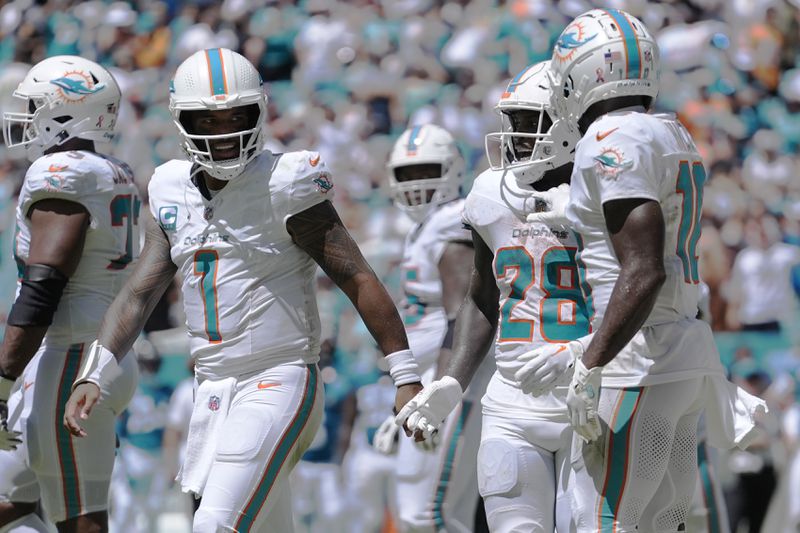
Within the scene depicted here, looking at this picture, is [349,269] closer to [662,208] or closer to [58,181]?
[662,208]

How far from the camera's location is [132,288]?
3.98 m

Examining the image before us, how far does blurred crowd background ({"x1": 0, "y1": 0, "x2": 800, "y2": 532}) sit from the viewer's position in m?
7.41

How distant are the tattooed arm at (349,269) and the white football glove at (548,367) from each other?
2.12ft

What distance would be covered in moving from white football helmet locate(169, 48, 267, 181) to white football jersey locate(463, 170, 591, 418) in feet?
2.59

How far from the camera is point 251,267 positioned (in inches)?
149

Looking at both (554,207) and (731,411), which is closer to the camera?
(731,411)

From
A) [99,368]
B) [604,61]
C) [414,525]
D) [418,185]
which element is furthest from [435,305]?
[604,61]

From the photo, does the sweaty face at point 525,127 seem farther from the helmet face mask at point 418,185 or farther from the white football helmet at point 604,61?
the helmet face mask at point 418,185

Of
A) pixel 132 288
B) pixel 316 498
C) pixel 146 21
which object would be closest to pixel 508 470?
pixel 132 288

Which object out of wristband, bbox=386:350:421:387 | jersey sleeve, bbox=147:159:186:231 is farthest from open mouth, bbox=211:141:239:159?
wristband, bbox=386:350:421:387

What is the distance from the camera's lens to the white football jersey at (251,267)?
3.75 meters

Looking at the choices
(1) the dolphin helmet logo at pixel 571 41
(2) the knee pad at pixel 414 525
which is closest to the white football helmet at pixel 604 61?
(1) the dolphin helmet logo at pixel 571 41

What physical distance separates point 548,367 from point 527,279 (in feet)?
2.26

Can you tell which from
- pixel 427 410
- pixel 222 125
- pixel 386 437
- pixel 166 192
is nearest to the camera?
pixel 427 410
